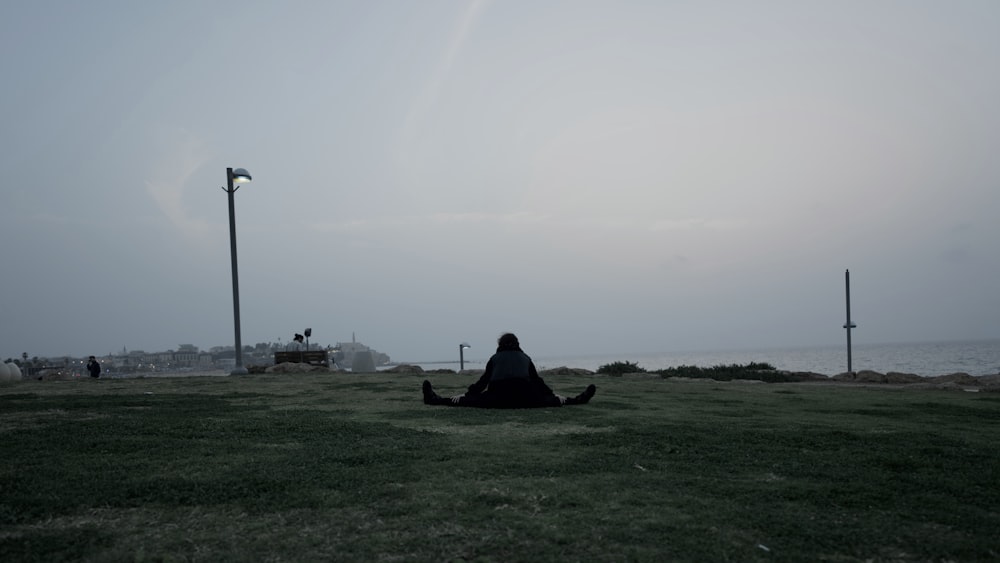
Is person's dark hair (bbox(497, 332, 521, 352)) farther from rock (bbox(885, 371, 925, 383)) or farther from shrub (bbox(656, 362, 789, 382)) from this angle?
rock (bbox(885, 371, 925, 383))

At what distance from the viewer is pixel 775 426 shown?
24.7 ft

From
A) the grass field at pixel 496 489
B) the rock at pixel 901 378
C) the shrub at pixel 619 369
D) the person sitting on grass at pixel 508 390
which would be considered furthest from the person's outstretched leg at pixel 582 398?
the shrub at pixel 619 369

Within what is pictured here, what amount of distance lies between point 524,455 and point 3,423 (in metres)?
6.34

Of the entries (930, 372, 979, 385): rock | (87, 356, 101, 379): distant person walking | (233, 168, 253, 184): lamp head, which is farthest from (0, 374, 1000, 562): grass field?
(87, 356, 101, 379): distant person walking

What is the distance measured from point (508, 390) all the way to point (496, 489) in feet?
17.7

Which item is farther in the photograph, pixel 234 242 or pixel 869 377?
pixel 234 242

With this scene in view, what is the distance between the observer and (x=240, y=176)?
21.6 meters

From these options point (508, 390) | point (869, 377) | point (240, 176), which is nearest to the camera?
point (508, 390)

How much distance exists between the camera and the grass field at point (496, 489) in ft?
10.6

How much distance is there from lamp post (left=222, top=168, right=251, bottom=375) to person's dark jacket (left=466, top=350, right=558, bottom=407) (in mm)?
13087

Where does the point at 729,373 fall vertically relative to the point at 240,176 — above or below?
below

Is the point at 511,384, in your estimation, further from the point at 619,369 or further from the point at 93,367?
the point at 93,367

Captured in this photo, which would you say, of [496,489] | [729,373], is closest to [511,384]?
[496,489]

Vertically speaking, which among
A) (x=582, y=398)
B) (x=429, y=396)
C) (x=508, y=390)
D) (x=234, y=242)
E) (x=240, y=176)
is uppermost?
(x=240, y=176)
